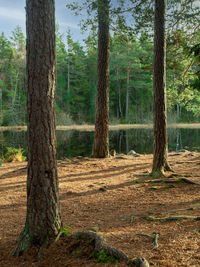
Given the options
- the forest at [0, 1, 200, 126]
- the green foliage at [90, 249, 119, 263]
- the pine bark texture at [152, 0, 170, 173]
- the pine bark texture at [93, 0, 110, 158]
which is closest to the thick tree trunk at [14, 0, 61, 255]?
the green foliage at [90, 249, 119, 263]

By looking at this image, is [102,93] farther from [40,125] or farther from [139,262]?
[139,262]

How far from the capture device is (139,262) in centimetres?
223

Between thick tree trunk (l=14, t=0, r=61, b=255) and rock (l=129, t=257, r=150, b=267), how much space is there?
1.10 metres

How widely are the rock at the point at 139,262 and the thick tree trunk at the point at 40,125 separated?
110cm

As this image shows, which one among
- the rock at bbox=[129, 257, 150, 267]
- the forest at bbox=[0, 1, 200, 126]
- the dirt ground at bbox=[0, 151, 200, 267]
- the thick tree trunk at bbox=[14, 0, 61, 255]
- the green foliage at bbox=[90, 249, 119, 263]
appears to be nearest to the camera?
the rock at bbox=[129, 257, 150, 267]

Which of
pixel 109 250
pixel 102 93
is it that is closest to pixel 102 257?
pixel 109 250

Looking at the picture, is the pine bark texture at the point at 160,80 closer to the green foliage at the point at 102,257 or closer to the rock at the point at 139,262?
the green foliage at the point at 102,257

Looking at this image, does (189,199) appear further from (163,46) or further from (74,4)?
(74,4)

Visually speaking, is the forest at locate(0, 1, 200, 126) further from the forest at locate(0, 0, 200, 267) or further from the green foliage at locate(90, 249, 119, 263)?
the green foliage at locate(90, 249, 119, 263)

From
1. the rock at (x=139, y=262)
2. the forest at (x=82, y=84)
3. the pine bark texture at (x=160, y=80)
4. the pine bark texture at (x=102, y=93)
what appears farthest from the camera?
the forest at (x=82, y=84)

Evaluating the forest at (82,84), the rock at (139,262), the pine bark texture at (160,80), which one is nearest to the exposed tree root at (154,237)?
the rock at (139,262)

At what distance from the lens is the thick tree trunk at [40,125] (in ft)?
9.22

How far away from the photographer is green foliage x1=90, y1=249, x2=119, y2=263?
239cm

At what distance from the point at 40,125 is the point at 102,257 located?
1.51 metres
